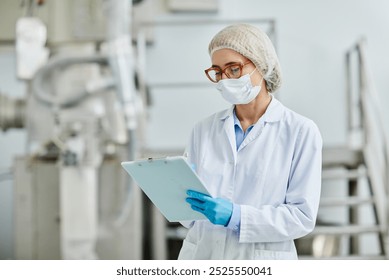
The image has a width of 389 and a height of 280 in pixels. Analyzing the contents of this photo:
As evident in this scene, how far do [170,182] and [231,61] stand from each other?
0.28 m

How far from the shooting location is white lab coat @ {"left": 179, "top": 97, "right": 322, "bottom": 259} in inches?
47.0

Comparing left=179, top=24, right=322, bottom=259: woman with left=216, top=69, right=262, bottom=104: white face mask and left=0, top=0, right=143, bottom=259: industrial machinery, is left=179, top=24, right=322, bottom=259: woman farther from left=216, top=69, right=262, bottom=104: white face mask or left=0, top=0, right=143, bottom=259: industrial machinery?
left=0, top=0, right=143, bottom=259: industrial machinery

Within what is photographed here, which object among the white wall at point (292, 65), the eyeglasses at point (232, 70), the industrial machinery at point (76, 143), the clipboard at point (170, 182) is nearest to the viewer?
the clipboard at point (170, 182)

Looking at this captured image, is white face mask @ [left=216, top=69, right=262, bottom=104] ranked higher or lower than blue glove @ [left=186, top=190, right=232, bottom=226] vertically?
higher

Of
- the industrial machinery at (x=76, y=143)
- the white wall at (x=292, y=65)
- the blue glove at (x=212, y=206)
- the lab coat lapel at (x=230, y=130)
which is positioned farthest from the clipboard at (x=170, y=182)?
the white wall at (x=292, y=65)

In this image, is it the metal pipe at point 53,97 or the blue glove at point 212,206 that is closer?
the blue glove at point 212,206

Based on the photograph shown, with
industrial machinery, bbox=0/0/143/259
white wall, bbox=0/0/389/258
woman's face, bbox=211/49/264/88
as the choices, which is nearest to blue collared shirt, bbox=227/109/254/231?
woman's face, bbox=211/49/264/88

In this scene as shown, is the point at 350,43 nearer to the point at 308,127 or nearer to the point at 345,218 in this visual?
the point at 345,218

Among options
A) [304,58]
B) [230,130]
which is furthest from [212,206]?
[304,58]

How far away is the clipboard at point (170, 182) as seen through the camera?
114cm

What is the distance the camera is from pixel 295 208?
1.19m

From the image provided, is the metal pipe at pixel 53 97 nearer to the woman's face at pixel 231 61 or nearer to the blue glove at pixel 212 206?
the woman's face at pixel 231 61
